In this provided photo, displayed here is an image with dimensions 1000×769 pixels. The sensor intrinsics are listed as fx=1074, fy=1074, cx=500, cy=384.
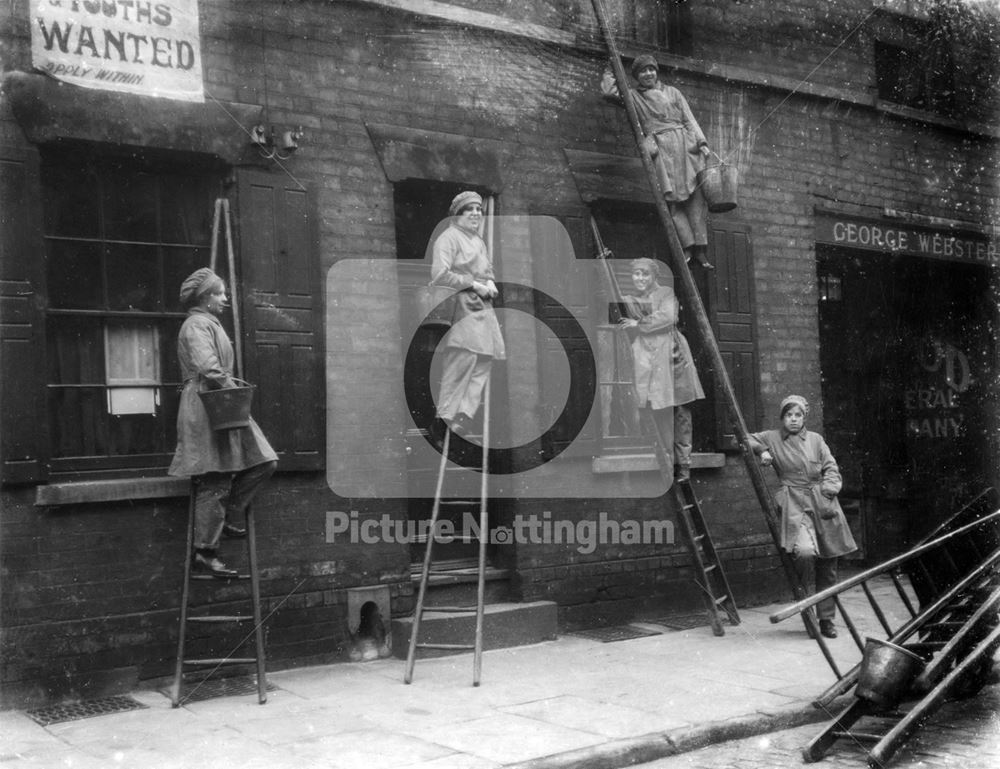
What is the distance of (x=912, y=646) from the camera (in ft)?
18.7

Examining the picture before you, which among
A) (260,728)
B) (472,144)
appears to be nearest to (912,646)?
(260,728)

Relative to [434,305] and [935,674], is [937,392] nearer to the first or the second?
[434,305]

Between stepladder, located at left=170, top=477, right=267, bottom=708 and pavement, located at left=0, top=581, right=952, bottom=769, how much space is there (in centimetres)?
22

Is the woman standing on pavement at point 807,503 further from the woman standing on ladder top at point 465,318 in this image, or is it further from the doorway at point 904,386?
the doorway at point 904,386

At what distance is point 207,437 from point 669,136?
445 centimetres

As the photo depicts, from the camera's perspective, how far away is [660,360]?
8.46 metres

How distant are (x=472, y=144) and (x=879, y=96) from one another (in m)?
5.03

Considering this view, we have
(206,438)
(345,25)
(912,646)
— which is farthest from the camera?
(345,25)

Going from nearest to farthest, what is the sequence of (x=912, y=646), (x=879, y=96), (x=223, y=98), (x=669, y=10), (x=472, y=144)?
(x=912, y=646)
(x=223, y=98)
(x=472, y=144)
(x=669, y=10)
(x=879, y=96)

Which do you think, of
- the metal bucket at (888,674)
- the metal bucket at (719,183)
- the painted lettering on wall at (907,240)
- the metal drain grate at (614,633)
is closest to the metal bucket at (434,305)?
the metal bucket at (719,183)

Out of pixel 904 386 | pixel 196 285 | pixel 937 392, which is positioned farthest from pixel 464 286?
pixel 937 392

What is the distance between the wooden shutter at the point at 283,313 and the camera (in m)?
7.12

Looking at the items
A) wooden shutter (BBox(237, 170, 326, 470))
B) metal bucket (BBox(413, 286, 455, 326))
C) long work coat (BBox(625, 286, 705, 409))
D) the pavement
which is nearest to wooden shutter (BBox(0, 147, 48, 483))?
wooden shutter (BBox(237, 170, 326, 470))

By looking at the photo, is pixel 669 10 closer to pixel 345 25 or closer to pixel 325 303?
pixel 345 25
